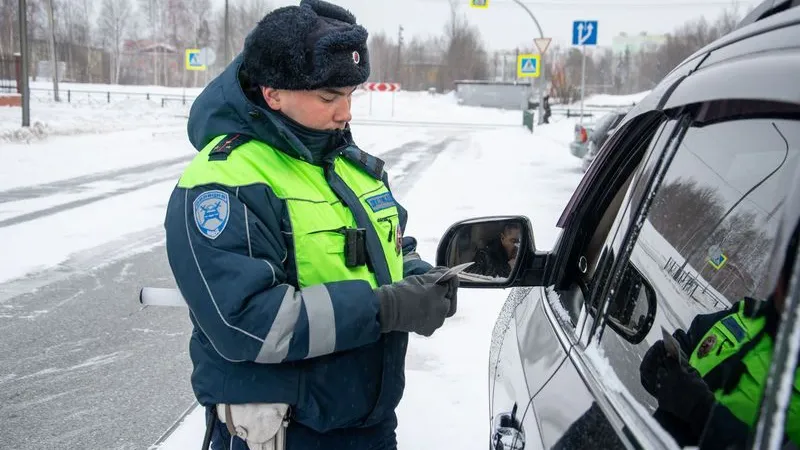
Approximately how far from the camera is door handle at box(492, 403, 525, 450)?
1.62 meters

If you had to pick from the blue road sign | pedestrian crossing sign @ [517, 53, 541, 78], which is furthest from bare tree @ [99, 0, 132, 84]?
the blue road sign

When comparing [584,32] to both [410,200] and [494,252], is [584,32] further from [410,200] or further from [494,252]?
[494,252]

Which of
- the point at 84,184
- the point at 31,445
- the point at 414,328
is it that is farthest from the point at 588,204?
the point at 84,184

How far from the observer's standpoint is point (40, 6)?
67.8m

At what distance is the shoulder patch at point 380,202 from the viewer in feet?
6.29

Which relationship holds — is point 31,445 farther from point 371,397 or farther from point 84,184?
point 84,184

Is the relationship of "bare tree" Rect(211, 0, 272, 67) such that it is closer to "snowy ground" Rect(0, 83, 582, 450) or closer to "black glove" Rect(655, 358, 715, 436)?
"snowy ground" Rect(0, 83, 582, 450)

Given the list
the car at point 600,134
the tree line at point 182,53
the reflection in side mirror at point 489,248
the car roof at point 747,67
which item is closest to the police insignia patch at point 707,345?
the car roof at point 747,67

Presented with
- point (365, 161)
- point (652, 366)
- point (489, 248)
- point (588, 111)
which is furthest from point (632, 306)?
point (588, 111)

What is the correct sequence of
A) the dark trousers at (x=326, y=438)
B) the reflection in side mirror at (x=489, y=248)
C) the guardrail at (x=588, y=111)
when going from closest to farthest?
the dark trousers at (x=326, y=438), the reflection in side mirror at (x=489, y=248), the guardrail at (x=588, y=111)

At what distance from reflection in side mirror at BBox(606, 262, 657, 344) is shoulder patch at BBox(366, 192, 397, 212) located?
0.66 m

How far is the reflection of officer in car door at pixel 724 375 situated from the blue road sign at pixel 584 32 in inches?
729

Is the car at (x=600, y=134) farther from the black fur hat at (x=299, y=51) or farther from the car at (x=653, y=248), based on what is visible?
the black fur hat at (x=299, y=51)

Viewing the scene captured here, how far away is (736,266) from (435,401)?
280 centimetres
